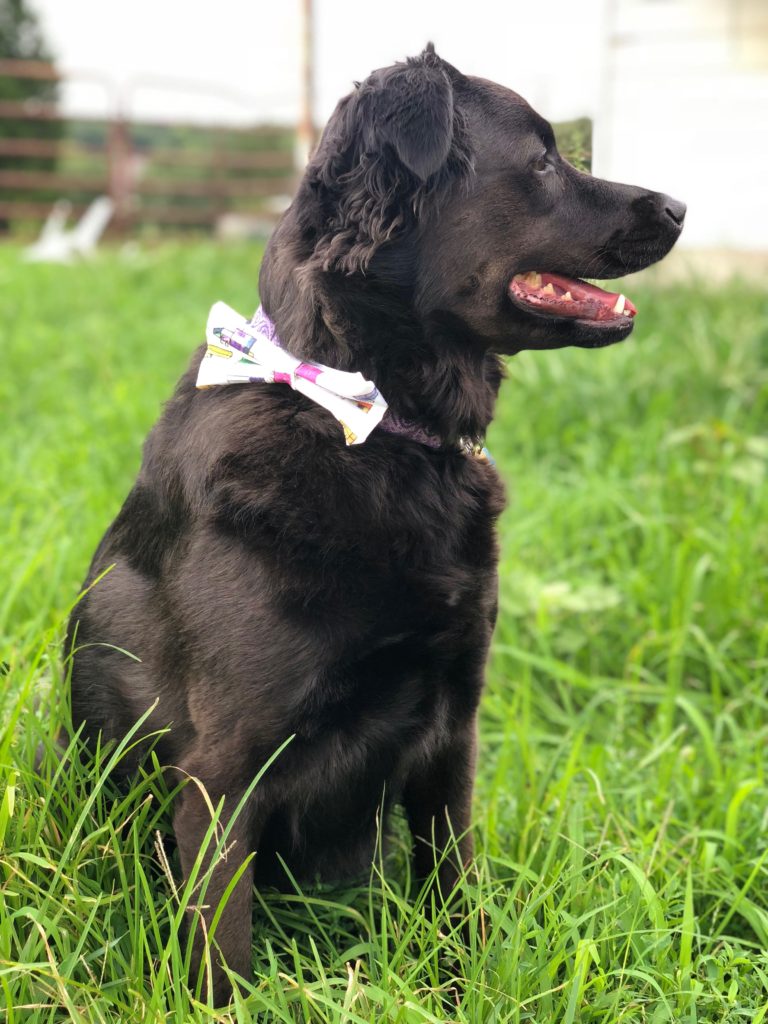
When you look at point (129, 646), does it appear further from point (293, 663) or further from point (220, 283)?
point (220, 283)

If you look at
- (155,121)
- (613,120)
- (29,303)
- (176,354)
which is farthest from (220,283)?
(155,121)

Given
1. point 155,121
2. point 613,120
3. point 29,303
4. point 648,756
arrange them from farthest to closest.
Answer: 1. point 155,121
2. point 613,120
3. point 29,303
4. point 648,756

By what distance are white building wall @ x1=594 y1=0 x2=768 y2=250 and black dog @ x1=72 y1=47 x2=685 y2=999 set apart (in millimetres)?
5791


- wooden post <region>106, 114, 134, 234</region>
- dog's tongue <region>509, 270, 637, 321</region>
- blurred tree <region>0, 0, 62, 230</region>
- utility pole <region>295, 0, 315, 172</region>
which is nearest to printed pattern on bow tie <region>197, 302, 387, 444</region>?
dog's tongue <region>509, 270, 637, 321</region>

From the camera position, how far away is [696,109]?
25.0ft

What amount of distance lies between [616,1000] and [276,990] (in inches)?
19.5

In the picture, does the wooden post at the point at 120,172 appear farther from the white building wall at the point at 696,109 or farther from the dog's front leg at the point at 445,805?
the dog's front leg at the point at 445,805

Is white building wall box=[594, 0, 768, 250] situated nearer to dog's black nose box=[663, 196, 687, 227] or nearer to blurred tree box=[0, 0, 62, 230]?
dog's black nose box=[663, 196, 687, 227]

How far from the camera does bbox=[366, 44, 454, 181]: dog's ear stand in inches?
65.7

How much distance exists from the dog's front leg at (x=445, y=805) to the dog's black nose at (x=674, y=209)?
95 cm

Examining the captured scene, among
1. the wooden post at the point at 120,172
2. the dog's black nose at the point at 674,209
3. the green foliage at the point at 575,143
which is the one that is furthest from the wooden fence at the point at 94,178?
the dog's black nose at the point at 674,209

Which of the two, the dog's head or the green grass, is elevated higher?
the dog's head

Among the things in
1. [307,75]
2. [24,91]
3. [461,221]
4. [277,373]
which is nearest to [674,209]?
[461,221]

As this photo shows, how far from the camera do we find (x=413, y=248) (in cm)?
177
